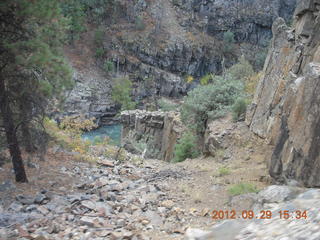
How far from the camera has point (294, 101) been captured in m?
6.72

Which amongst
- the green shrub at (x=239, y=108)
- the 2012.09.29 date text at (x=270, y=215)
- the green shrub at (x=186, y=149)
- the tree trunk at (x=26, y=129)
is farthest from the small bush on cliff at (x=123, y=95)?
the 2012.09.29 date text at (x=270, y=215)

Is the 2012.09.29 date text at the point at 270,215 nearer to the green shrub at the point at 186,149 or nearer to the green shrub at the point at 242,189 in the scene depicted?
the green shrub at the point at 242,189

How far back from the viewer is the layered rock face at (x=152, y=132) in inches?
795

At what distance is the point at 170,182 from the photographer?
9.31 meters

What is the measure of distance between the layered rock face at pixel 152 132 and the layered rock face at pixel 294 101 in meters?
7.78

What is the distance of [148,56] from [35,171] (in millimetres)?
47255

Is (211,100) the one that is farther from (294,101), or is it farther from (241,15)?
(241,15)

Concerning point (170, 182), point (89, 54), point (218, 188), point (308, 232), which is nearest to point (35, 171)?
point (170, 182)

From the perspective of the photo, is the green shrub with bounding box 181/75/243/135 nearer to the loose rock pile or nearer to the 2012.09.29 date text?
the loose rock pile

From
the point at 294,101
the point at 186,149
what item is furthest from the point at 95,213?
the point at 186,149

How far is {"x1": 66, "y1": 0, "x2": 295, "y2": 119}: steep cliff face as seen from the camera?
49684 mm

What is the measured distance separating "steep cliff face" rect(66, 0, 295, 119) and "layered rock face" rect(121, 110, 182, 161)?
2057 centimetres

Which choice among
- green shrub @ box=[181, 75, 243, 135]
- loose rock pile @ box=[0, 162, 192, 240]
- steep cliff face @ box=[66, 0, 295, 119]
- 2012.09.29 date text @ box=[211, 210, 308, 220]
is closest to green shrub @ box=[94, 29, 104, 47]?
steep cliff face @ box=[66, 0, 295, 119]

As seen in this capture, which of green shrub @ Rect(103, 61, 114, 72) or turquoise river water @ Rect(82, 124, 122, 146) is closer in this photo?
turquoise river water @ Rect(82, 124, 122, 146)
